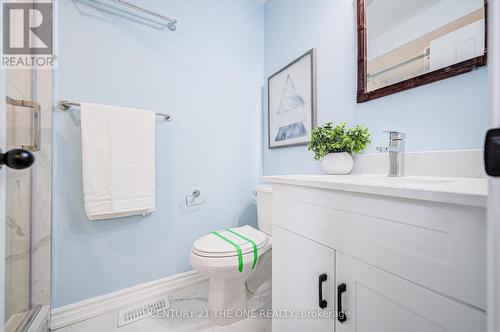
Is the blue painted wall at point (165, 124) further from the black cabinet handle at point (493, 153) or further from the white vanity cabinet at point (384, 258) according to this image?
the black cabinet handle at point (493, 153)

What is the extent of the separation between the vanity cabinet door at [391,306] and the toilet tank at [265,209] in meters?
0.72

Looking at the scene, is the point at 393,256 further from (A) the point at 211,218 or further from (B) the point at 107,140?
(B) the point at 107,140

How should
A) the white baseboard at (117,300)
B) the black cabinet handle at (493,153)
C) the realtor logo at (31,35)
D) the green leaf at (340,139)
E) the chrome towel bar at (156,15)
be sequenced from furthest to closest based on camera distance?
the chrome towel bar at (156,15)
the white baseboard at (117,300)
the green leaf at (340,139)
the realtor logo at (31,35)
the black cabinet handle at (493,153)

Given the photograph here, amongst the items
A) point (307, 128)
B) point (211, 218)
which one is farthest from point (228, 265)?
point (307, 128)

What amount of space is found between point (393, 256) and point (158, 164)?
132cm

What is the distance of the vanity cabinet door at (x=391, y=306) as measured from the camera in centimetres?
39

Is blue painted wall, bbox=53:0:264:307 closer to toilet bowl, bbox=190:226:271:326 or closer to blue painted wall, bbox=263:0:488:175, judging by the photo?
blue painted wall, bbox=263:0:488:175

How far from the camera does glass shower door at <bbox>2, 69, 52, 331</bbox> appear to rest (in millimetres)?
637

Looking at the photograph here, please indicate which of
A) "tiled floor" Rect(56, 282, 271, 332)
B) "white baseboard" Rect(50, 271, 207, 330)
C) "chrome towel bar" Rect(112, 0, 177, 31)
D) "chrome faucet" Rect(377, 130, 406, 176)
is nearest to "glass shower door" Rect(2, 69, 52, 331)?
"white baseboard" Rect(50, 271, 207, 330)

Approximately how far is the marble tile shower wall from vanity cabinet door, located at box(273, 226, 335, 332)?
35.5 inches

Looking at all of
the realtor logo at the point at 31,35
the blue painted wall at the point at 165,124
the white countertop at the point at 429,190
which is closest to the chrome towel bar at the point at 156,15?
the blue painted wall at the point at 165,124

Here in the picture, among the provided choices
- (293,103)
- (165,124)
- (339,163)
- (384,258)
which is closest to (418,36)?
(339,163)

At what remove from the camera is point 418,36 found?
781 millimetres

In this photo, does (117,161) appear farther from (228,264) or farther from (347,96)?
(347,96)
